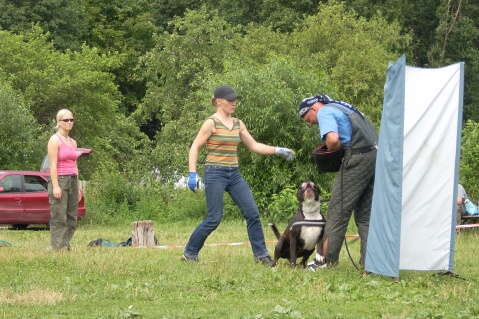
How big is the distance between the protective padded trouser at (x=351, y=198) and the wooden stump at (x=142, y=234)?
17.6 ft

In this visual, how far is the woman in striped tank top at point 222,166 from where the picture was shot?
395 inches

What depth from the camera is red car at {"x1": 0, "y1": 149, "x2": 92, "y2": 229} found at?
20.6 metres

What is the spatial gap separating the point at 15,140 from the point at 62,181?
13811 mm

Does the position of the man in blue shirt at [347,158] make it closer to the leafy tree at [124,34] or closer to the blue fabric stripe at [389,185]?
the blue fabric stripe at [389,185]

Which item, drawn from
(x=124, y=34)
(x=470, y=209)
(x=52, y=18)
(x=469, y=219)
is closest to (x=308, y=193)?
(x=470, y=209)

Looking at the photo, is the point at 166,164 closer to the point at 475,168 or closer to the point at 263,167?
the point at 263,167

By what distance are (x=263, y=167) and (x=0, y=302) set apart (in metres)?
15.1

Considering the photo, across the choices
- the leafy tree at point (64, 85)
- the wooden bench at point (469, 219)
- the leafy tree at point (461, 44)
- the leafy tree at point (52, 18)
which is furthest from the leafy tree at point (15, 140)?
the leafy tree at point (461, 44)

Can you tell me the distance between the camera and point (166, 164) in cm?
4431

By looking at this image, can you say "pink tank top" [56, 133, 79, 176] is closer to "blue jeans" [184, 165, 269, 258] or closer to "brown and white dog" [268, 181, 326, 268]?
"blue jeans" [184, 165, 269, 258]

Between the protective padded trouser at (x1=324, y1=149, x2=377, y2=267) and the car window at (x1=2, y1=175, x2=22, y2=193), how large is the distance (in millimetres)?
12681

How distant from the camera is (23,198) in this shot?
2072 centimetres

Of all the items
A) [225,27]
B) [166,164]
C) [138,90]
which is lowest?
[166,164]

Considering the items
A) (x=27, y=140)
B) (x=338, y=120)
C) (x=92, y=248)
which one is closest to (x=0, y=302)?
(x=338, y=120)
